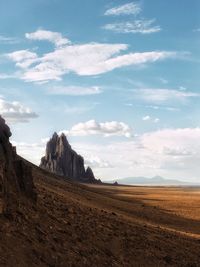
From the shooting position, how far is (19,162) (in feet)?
72.0

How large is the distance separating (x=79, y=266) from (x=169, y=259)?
20.7 ft

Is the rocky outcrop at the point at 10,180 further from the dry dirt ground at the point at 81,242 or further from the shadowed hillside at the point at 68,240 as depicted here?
the dry dirt ground at the point at 81,242

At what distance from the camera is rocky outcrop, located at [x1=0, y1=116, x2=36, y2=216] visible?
18.0m

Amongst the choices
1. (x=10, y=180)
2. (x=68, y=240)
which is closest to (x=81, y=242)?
(x=68, y=240)

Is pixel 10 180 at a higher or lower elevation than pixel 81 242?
higher

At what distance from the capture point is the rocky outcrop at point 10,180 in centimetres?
1805

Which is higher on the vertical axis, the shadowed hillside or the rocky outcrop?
the rocky outcrop

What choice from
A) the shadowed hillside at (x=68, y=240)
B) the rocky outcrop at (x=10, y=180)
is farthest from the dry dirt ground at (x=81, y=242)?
A: the rocky outcrop at (x=10, y=180)

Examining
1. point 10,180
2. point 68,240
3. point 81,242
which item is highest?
point 10,180

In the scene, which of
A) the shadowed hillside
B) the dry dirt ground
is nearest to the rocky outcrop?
the shadowed hillside

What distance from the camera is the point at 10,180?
65.0 feet

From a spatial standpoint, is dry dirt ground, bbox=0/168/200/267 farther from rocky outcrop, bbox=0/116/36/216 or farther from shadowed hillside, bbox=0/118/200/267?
rocky outcrop, bbox=0/116/36/216

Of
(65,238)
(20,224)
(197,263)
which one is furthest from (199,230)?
(20,224)

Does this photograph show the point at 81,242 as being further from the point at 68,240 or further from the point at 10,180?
the point at 10,180
